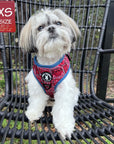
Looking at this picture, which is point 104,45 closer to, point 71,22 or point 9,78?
point 71,22

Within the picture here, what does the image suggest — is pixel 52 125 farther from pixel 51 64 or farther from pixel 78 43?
pixel 78 43

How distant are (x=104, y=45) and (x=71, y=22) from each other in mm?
459

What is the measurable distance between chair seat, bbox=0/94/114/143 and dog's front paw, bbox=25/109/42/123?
2cm

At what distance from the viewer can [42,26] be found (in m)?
1.40

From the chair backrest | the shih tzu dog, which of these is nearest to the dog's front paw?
the shih tzu dog

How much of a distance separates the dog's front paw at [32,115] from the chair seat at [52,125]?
0.02m

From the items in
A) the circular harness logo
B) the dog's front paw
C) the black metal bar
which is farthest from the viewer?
the black metal bar

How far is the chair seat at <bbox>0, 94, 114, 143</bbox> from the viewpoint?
102cm

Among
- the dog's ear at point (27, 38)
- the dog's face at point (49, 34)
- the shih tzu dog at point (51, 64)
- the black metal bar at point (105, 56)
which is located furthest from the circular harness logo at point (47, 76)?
the black metal bar at point (105, 56)

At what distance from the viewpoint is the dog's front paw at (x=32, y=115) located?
1241mm

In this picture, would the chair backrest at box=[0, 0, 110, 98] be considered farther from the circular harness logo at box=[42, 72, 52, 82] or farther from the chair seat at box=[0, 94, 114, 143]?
the circular harness logo at box=[42, 72, 52, 82]

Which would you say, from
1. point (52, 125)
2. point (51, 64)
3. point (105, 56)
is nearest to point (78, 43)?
point (105, 56)

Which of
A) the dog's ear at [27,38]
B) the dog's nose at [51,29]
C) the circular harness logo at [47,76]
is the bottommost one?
the circular harness logo at [47,76]

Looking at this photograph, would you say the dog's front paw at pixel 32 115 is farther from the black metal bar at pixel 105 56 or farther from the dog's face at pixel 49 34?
the black metal bar at pixel 105 56
